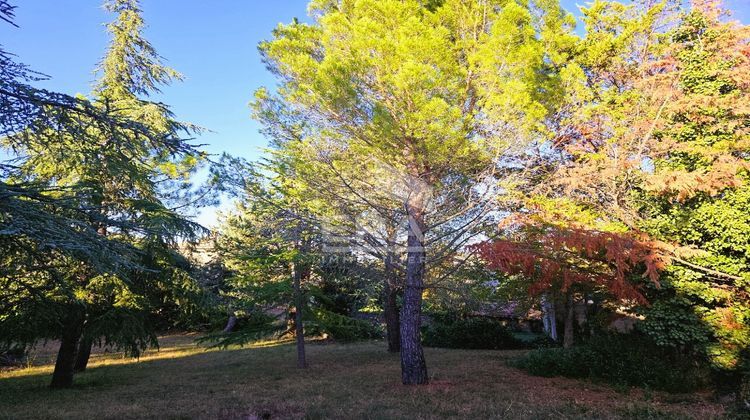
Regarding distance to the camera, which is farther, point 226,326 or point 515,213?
point 226,326

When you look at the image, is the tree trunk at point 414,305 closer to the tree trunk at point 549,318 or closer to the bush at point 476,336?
the tree trunk at point 549,318

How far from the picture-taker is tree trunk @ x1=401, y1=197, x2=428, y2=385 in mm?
8727

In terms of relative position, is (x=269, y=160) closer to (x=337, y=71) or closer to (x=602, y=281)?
(x=337, y=71)

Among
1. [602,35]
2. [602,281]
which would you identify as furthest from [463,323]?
[602,35]

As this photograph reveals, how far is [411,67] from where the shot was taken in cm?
687

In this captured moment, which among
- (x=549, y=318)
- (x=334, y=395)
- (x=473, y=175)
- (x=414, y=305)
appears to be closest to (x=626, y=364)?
(x=414, y=305)

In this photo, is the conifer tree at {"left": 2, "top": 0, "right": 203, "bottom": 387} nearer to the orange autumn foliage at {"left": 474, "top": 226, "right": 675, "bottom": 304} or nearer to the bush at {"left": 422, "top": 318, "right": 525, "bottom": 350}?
the orange autumn foliage at {"left": 474, "top": 226, "right": 675, "bottom": 304}

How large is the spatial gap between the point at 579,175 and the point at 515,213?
5.59 ft

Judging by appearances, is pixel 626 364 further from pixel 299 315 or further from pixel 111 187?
pixel 111 187

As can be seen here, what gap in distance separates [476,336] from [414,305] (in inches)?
408

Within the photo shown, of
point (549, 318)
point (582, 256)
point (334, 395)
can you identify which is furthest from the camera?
point (549, 318)

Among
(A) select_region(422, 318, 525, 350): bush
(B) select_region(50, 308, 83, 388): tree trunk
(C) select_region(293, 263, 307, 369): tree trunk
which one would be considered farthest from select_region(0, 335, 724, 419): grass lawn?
(A) select_region(422, 318, 525, 350): bush

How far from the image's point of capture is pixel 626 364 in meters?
8.91

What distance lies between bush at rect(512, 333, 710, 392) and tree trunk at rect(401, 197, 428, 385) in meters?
3.42
